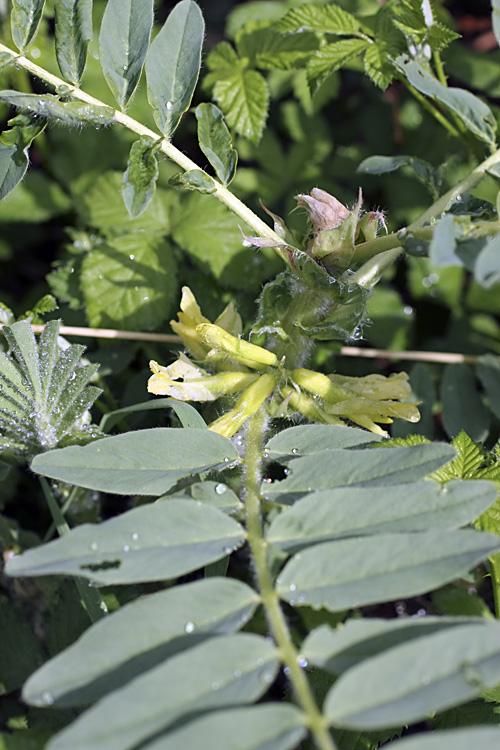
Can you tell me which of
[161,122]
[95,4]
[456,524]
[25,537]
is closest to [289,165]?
[95,4]

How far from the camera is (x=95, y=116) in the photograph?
1.61 m

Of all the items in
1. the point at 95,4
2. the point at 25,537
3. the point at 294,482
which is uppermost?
the point at 95,4

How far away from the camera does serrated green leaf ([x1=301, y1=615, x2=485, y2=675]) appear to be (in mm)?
997

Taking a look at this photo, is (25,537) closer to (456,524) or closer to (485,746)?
(456,524)

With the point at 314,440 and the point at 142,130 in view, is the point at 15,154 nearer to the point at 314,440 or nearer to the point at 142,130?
the point at 142,130

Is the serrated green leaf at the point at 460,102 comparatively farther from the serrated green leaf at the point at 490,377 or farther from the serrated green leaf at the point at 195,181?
the serrated green leaf at the point at 490,377

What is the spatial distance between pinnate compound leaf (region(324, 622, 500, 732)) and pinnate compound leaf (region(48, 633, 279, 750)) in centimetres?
13

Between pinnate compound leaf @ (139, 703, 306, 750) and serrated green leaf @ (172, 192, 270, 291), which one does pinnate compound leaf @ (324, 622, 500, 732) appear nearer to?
pinnate compound leaf @ (139, 703, 306, 750)

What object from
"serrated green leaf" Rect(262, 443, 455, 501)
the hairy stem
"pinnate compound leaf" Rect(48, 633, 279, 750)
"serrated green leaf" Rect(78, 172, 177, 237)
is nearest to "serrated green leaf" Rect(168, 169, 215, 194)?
the hairy stem

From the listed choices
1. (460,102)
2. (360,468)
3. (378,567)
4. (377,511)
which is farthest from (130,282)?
(378,567)

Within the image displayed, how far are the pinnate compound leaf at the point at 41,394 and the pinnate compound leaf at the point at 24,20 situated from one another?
0.71 meters

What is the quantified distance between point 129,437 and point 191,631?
19.3 inches

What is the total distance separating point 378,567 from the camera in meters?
1.08

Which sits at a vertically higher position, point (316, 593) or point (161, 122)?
point (161, 122)
